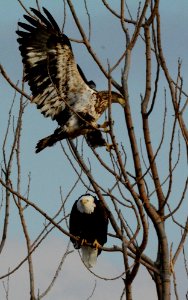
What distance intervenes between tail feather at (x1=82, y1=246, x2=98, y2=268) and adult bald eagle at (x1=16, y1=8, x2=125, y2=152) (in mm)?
1039

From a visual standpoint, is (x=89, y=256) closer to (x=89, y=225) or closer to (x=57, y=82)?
(x=89, y=225)

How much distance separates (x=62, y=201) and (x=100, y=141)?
1.13 m

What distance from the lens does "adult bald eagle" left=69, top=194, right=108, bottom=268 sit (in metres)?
6.68

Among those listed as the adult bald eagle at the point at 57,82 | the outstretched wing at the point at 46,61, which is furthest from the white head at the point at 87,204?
the outstretched wing at the point at 46,61

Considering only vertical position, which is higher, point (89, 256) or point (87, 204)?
point (87, 204)

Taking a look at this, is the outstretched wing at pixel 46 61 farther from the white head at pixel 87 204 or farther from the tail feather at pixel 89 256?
the tail feather at pixel 89 256

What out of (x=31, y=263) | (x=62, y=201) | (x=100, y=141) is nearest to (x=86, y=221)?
(x=100, y=141)

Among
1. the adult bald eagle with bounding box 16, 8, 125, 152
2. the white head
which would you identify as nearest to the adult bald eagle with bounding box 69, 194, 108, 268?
the white head

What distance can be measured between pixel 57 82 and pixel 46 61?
0.35m

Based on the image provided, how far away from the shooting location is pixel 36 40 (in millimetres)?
6090

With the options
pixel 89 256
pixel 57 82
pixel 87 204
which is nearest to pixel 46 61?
pixel 57 82

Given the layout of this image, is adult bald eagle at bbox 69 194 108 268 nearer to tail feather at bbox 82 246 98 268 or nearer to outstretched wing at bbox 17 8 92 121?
tail feather at bbox 82 246 98 268

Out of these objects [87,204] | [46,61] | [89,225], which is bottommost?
[89,225]

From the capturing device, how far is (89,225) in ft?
22.4
